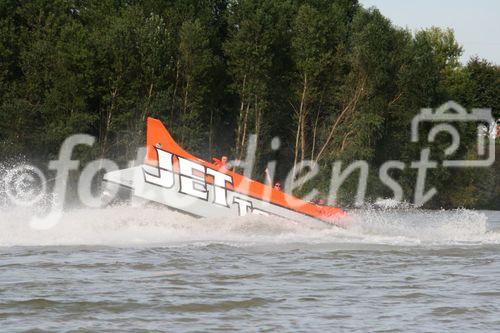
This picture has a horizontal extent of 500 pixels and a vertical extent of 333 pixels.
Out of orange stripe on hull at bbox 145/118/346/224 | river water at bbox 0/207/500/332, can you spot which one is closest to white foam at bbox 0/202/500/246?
river water at bbox 0/207/500/332

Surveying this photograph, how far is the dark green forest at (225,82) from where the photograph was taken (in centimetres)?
4447

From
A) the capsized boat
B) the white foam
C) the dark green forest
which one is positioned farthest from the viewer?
the dark green forest

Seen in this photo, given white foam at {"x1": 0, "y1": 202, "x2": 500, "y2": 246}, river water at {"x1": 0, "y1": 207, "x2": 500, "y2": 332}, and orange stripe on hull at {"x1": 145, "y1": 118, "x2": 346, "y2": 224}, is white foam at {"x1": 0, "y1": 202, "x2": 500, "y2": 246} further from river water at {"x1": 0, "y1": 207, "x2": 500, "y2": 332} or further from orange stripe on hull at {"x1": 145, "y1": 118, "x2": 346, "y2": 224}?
orange stripe on hull at {"x1": 145, "y1": 118, "x2": 346, "y2": 224}

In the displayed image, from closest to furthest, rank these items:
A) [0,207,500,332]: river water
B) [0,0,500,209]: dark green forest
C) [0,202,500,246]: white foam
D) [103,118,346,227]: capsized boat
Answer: [0,207,500,332]: river water < [0,202,500,246]: white foam < [103,118,346,227]: capsized boat < [0,0,500,209]: dark green forest

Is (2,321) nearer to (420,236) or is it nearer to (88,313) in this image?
(88,313)

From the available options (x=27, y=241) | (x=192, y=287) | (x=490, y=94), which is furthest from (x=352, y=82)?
(x=192, y=287)

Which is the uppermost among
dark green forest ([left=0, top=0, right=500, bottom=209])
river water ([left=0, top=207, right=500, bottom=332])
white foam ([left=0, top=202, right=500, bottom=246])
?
dark green forest ([left=0, top=0, right=500, bottom=209])

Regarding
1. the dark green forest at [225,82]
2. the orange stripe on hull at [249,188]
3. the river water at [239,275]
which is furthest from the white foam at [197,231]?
the dark green forest at [225,82]

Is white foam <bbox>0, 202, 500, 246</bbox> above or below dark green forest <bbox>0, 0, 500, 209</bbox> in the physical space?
below

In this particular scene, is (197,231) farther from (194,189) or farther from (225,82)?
(225,82)

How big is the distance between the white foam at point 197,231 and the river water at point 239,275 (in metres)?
0.03

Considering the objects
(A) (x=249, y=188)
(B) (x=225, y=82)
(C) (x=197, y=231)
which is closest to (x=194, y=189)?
(C) (x=197, y=231)

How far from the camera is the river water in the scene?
10.6m

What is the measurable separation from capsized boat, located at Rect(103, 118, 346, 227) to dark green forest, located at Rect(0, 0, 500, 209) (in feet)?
69.2
